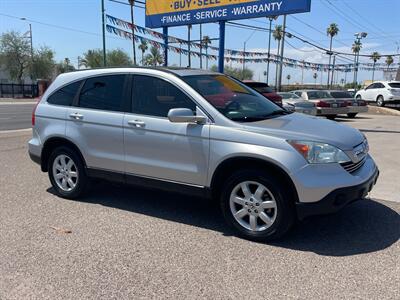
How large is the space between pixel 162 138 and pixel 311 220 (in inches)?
79.2

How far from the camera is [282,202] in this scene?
4.20 metres

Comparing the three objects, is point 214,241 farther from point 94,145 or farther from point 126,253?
point 94,145

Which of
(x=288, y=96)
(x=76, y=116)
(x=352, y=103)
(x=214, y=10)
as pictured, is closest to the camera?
(x=76, y=116)

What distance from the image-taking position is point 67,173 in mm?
5891

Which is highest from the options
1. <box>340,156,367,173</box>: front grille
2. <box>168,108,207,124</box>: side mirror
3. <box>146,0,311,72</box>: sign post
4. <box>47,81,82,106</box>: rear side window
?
<box>146,0,311,72</box>: sign post

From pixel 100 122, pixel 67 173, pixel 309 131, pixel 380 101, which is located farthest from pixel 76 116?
pixel 380 101

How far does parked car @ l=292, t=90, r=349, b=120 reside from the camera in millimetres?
19141

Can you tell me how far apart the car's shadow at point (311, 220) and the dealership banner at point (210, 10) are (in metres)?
9.09

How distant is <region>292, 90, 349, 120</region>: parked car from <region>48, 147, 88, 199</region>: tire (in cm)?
1506

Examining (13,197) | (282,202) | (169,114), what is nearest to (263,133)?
(282,202)

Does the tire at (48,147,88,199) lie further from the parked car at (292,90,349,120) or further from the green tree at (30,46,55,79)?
the green tree at (30,46,55,79)

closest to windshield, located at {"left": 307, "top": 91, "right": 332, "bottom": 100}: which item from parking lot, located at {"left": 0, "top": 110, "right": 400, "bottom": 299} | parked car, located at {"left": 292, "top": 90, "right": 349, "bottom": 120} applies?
parked car, located at {"left": 292, "top": 90, "right": 349, "bottom": 120}

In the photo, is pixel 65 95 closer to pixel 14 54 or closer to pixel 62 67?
pixel 14 54

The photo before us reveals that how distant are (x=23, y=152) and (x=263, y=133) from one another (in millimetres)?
6930
